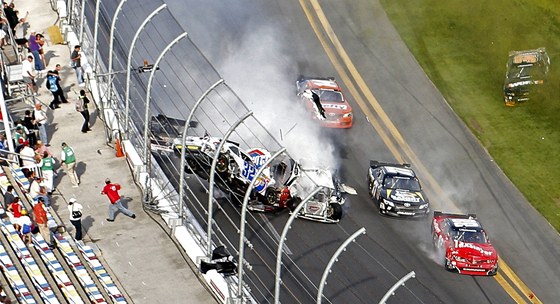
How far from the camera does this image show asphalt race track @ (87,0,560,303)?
3750 centimetres

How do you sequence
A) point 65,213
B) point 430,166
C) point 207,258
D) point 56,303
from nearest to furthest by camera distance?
point 56,303 → point 207,258 → point 65,213 → point 430,166

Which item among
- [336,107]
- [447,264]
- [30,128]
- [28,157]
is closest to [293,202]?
[447,264]

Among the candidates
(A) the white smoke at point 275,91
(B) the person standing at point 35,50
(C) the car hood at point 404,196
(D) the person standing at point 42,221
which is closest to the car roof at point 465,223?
(C) the car hood at point 404,196

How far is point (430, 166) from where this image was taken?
148 feet

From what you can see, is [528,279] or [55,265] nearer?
[55,265]

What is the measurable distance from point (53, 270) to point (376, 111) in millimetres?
19830

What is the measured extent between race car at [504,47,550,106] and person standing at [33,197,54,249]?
22.4m

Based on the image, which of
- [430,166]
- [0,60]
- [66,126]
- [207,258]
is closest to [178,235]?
[207,258]

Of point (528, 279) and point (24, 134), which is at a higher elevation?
point (24, 134)

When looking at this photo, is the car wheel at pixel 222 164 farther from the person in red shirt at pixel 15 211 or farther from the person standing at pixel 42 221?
the person in red shirt at pixel 15 211

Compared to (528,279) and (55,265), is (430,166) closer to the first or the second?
(528,279)

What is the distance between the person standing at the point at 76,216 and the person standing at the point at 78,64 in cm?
818

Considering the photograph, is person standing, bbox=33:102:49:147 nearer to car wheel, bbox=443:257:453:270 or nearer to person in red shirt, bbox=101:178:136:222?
person in red shirt, bbox=101:178:136:222

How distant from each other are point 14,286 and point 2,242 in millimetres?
1931
